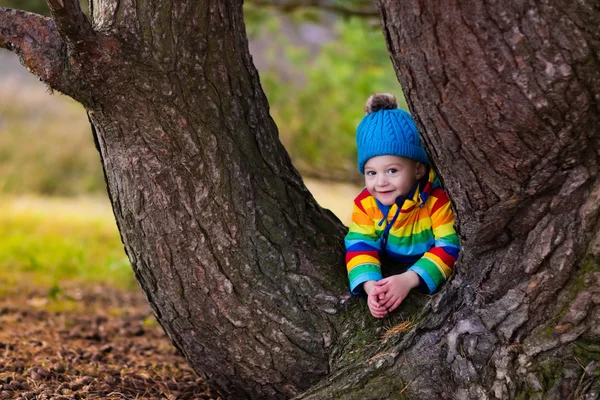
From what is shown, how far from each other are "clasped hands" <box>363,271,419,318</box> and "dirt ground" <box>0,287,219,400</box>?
0.99 metres

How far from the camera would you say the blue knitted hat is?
105 inches

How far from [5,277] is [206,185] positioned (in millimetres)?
4029

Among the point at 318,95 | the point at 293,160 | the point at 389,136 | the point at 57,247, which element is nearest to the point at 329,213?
the point at 389,136

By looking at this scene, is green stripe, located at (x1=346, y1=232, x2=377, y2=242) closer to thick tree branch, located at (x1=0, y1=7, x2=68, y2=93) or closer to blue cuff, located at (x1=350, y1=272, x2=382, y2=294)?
blue cuff, located at (x1=350, y1=272, x2=382, y2=294)

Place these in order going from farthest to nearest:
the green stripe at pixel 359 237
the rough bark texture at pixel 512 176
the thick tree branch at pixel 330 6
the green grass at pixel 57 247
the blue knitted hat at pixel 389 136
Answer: the green grass at pixel 57 247
the thick tree branch at pixel 330 6
the green stripe at pixel 359 237
the blue knitted hat at pixel 389 136
the rough bark texture at pixel 512 176

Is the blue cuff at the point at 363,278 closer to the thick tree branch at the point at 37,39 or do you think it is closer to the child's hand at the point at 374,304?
the child's hand at the point at 374,304

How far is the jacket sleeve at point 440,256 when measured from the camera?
8.51 ft

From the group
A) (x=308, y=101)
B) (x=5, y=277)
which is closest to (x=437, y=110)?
(x=5, y=277)

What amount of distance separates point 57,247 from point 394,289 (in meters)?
5.34

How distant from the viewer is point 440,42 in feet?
6.31

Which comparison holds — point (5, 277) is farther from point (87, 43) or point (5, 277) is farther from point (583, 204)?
point (583, 204)

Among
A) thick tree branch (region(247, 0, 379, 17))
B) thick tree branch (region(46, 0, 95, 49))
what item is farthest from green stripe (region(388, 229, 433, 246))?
thick tree branch (region(247, 0, 379, 17))

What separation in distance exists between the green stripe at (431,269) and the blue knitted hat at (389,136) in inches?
15.5

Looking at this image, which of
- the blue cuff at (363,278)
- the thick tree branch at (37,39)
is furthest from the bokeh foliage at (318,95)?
the thick tree branch at (37,39)
